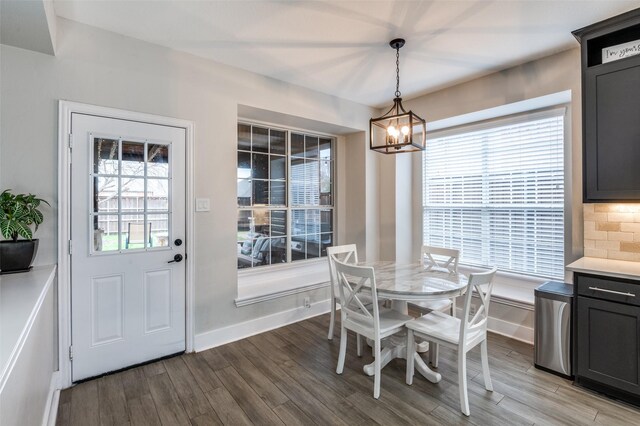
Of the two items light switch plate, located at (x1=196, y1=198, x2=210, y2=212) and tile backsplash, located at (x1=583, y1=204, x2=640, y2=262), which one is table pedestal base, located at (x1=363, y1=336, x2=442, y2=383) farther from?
light switch plate, located at (x1=196, y1=198, x2=210, y2=212)

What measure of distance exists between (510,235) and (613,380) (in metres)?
1.71

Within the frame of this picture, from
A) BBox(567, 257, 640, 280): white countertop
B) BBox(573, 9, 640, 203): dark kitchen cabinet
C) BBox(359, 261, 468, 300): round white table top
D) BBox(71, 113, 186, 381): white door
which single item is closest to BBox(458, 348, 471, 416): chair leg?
BBox(359, 261, 468, 300): round white table top

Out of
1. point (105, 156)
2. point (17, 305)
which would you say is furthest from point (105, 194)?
point (17, 305)

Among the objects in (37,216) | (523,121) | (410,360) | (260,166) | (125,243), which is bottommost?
(410,360)

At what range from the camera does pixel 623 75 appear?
2303 mm

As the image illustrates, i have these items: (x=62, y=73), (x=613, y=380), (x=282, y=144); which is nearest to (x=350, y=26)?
(x=282, y=144)

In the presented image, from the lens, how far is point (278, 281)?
3.88 meters

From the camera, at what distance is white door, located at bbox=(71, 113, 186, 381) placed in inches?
95.2

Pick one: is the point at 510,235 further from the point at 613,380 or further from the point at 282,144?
the point at 282,144

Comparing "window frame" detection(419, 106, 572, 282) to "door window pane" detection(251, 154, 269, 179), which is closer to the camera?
"window frame" detection(419, 106, 572, 282)

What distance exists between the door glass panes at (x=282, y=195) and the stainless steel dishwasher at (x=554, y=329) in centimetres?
265

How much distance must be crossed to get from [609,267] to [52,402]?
13.4 feet

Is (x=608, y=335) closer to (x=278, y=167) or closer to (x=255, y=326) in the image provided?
(x=255, y=326)

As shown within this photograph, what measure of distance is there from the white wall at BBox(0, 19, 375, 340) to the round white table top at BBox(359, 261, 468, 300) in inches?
54.6
